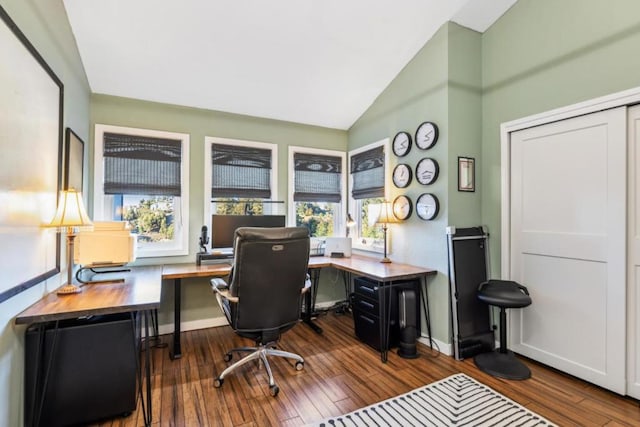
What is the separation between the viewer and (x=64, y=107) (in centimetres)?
208

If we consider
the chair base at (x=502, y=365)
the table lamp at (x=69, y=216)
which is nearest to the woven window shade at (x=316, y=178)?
the table lamp at (x=69, y=216)

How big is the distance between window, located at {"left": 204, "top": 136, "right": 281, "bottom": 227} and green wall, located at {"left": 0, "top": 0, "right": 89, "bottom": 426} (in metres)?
1.29

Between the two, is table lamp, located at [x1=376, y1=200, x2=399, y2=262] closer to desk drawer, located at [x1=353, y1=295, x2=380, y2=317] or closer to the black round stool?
desk drawer, located at [x1=353, y1=295, x2=380, y2=317]

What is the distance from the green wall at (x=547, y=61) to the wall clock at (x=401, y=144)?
0.71 m

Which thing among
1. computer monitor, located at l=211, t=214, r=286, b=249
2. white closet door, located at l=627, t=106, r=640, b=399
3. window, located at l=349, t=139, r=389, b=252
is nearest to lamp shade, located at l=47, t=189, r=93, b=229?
computer monitor, located at l=211, t=214, r=286, b=249

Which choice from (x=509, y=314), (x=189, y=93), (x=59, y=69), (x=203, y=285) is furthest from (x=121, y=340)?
(x=509, y=314)

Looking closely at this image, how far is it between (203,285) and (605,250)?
3.54 meters

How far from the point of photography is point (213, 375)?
233 centimetres

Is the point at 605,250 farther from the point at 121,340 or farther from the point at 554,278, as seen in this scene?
the point at 121,340

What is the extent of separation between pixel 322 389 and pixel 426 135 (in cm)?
238

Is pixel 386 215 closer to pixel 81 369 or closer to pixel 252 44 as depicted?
pixel 252 44

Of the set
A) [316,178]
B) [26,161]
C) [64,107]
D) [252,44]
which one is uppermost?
[252,44]

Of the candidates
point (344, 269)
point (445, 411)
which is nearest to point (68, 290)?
point (344, 269)

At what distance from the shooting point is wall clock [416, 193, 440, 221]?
2.78 m
